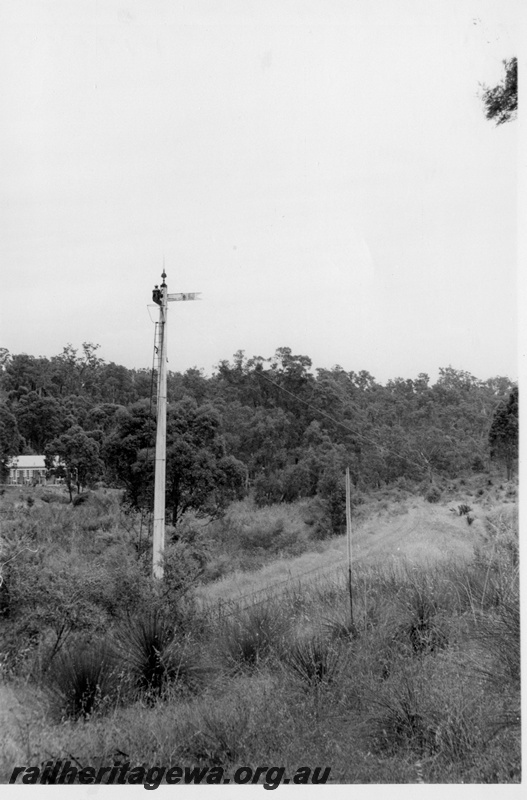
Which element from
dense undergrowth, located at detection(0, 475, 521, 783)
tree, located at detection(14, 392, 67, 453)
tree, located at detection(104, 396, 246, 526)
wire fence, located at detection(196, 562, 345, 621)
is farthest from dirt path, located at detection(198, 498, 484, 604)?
tree, located at detection(14, 392, 67, 453)

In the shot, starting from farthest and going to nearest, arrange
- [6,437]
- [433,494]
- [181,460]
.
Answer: [433,494]
[181,460]
[6,437]

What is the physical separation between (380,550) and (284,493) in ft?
4.87

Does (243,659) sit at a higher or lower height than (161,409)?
lower

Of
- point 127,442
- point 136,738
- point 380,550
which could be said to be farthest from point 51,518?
point 380,550

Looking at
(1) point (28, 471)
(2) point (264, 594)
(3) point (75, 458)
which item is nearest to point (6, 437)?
(1) point (28, 471)

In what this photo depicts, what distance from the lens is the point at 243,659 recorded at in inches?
212

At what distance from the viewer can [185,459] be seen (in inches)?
289

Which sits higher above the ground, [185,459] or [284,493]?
[185,459]

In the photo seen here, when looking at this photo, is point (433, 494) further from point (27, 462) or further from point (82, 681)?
→ point (82, 681)

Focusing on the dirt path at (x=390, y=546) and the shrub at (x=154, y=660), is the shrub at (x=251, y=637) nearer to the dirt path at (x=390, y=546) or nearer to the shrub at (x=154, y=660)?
the shrub at (x=154, y=660)

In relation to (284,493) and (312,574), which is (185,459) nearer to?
(284,493)

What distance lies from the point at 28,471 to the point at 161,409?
1727 mm

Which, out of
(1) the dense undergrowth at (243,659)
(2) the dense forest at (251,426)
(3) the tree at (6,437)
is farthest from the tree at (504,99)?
(3) the tree at (6,437)

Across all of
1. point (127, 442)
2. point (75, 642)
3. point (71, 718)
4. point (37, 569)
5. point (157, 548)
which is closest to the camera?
point (71, 718)
